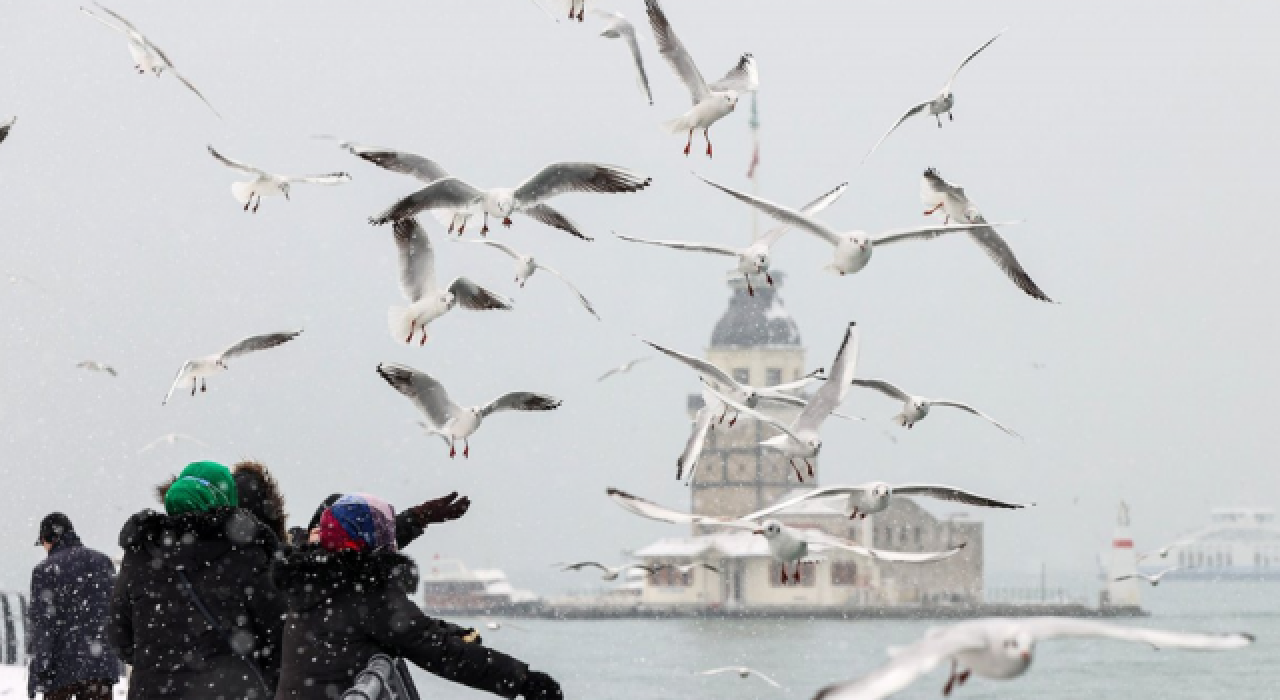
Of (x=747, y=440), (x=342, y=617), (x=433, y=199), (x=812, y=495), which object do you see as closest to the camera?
(x=342, y=617)

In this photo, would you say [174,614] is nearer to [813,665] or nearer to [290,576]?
[290,576]

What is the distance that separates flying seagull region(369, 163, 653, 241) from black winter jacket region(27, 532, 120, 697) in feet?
7.04

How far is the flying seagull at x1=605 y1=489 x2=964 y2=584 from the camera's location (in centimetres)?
784

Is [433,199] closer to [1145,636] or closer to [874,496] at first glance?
[874,496]

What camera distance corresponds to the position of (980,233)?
1261 centimetres

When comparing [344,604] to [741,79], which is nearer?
→ [344,604]

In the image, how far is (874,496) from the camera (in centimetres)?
997

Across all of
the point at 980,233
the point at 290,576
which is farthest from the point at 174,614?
the point at 980,233

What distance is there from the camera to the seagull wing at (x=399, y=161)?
1056cm

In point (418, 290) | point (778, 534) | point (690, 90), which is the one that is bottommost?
point (778, 534)

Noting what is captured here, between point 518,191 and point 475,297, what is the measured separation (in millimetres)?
1752

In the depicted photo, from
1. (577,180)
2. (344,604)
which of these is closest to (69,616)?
(577,180)

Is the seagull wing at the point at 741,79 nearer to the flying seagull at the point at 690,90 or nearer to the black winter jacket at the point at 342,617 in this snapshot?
the flying seagull at the point at 690,90

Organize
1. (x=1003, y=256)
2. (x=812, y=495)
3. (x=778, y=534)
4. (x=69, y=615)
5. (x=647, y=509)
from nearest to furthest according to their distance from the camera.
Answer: (x=647, y=509)
(x=812, y=495)
(x=69, y=615)
(x=778, y=534)
(x=1003, y=256)
